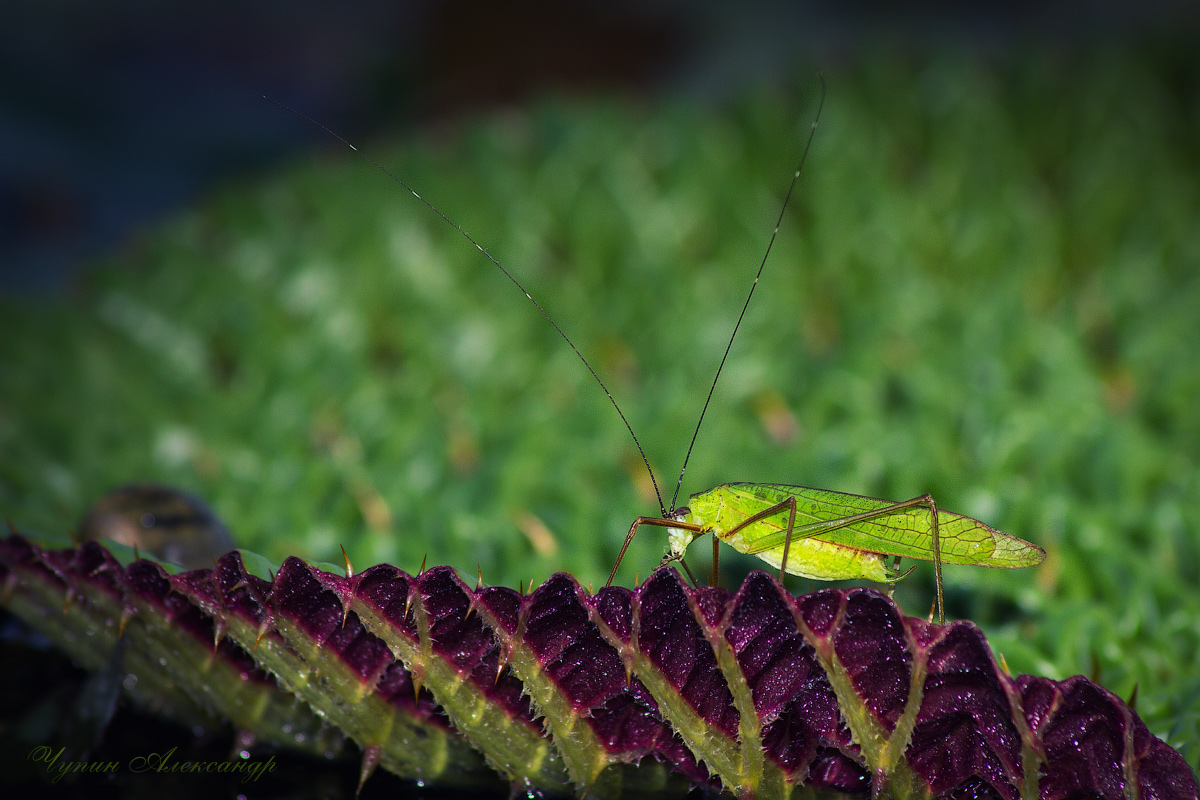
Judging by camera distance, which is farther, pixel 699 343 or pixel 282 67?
pixel 282 67

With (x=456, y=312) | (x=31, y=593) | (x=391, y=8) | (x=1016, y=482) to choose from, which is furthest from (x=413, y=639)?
(x=391, y=8)

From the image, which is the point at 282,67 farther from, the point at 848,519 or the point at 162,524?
the point at 848,519

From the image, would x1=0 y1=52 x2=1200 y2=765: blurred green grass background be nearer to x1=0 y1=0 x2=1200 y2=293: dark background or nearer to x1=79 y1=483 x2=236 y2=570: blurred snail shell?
x1=79 y1=483 x2=236 y2=570: blurred snail shell

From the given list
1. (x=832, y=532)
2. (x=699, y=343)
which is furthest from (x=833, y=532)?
(x=699, y=343)

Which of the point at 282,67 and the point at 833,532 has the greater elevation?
the point at 282,67

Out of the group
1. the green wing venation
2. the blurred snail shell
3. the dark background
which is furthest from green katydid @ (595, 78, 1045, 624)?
the dark background

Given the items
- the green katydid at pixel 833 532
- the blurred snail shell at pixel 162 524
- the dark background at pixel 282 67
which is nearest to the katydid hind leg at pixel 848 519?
the green katydid at pixel 833 532
